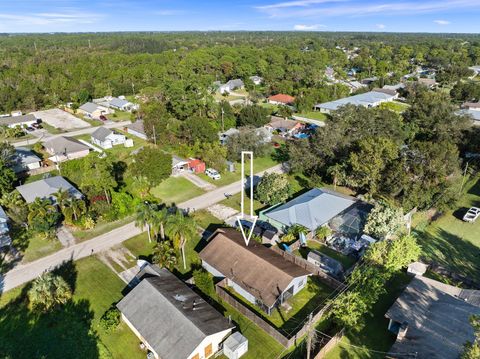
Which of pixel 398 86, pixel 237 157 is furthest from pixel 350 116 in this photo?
pixel 398 86

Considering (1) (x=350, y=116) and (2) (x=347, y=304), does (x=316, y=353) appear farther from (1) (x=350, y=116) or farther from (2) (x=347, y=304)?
(1) (x=350, y=116)

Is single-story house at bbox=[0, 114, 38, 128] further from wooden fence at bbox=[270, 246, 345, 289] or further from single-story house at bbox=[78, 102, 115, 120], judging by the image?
wooden fence at bbox=[270, 246, 345, 289]

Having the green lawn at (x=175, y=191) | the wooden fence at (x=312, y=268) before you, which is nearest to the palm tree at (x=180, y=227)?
the wooden fence at (x=312, y=268)

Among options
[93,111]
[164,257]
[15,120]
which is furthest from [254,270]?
[15,120]

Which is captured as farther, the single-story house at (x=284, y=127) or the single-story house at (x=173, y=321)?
the single-story house at (x=284, y=127)

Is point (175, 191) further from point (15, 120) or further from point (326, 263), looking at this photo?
point (15, 120)

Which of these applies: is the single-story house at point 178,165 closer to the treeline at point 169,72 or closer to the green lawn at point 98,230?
the green lawn at point 98,230

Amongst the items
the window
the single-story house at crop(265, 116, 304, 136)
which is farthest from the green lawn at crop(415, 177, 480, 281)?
the single-story house at crop(265, 116, 304, 136)
